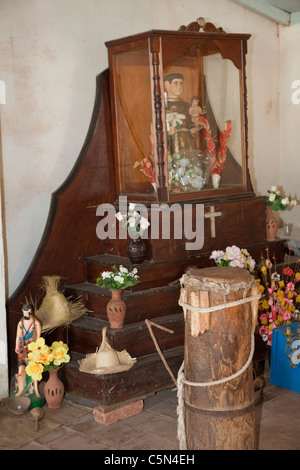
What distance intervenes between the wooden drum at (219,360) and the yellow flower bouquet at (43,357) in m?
1.32

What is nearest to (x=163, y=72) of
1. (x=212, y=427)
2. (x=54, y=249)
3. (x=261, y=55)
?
(x=54, y=249)

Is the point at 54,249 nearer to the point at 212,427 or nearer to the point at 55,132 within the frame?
the point at 55,132

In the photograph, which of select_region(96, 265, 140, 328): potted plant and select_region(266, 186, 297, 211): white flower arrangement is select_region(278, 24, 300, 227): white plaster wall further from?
select_region(96, 265, 140, 328): potted plant

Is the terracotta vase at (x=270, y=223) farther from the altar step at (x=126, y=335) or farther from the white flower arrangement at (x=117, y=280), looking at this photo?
the white flower arrangement at (x=117, y=280)

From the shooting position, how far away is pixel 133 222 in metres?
5.08

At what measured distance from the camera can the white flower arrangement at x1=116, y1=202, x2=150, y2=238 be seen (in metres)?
5.08

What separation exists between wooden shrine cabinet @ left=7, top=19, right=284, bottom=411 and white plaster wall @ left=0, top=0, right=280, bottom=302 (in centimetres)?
12

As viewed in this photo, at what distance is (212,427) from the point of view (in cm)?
362

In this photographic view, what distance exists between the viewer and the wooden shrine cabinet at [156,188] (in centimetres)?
511

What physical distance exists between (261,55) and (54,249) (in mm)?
3268

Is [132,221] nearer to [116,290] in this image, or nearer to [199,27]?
[116,290]

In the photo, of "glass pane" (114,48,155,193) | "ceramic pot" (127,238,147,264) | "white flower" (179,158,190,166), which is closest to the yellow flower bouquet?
"ceramic pot" (127,238,147,264)

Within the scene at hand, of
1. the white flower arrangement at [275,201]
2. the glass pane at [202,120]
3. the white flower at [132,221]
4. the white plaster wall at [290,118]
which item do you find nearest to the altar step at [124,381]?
the white flower at [132,221]
